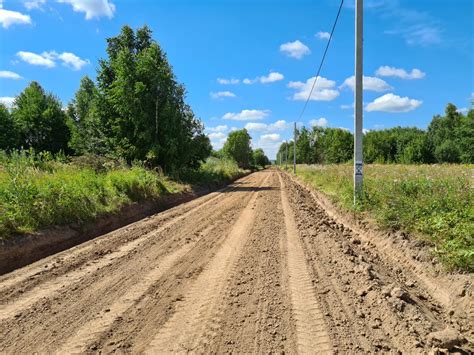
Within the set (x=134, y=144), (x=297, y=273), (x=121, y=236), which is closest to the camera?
(x=297, y=273)

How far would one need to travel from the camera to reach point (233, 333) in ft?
12.4

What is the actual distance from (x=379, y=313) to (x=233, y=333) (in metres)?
1.74

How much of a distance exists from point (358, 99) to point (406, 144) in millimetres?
77309

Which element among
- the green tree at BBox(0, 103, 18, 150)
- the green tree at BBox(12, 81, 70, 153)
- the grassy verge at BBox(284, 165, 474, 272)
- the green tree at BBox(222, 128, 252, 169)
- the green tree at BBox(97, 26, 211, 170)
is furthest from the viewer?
the green tree at BBox(222, 128, 252, 169)

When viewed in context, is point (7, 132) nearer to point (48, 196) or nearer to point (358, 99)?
point (48, 196)

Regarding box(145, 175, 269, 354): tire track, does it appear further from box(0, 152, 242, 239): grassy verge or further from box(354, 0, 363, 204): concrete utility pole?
box(354, 0, 363, 204): concrete utility pole

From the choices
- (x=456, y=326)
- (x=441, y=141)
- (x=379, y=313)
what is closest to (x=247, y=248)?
(x=379, y=313)

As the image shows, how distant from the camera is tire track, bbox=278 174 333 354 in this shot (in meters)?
3.53

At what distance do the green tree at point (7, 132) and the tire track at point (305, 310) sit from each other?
44.1 meters

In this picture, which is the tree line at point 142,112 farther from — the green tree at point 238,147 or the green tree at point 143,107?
the green tree at point 238,147

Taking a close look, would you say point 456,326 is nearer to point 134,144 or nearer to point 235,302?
point 235,302

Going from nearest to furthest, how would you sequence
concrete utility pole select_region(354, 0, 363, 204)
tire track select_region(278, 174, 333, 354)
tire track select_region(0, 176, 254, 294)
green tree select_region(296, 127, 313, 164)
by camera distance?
tire track select_region(278, 174, 333, 354), tire track select_region(0, 176, 254, 294), concrete utility pole select_region(354, 0, 363, 204), green tree select_region(296, 127, 313, 164)

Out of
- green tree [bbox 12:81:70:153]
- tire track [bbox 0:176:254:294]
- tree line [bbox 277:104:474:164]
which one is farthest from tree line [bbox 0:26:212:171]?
tree line [bbox 277:104:474:164]

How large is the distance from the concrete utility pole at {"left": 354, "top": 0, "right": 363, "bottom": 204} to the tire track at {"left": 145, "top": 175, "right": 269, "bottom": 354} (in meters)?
5.79
